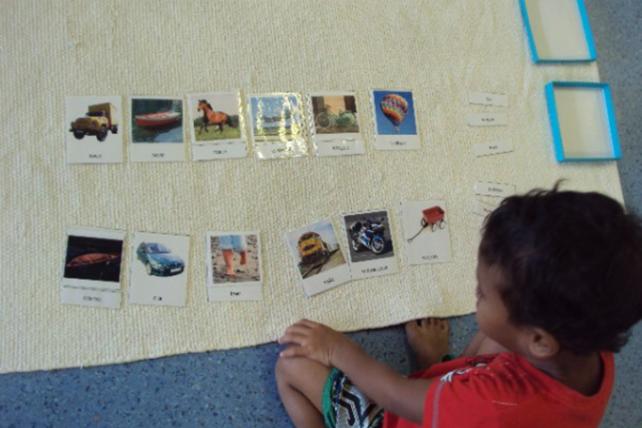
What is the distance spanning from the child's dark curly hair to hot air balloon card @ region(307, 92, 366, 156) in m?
0.41

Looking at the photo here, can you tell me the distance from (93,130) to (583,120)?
0.92 metres

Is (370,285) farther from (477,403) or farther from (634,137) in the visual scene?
(634,137)

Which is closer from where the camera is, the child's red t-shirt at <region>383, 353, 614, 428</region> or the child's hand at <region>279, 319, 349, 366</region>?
the child's red t-shirt at <region>383, 353, 614, 428</region>

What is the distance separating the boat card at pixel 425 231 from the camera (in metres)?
0.91

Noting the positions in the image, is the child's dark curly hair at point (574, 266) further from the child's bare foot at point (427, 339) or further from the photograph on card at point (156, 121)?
the photograph on card at point (156, 121)

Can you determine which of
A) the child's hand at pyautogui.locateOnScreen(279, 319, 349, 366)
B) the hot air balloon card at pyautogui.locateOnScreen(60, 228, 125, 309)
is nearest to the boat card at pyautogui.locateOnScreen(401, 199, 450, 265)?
the child's hand at pyautogui.locateOnScreen(279, 319, 349, 366)

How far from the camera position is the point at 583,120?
3.45 feet

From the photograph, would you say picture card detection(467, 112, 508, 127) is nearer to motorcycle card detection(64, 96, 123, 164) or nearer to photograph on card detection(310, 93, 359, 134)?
photograph on card detection(310, 93, 359, 134)

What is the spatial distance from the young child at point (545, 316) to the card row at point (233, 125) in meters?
0.40

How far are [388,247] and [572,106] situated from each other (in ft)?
1.67

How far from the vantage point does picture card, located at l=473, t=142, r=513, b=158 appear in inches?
38.4

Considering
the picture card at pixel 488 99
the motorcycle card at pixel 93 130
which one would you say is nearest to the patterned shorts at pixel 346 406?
the motorcycle card at pixel 93 130

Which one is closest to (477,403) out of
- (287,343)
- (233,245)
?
(287,343)

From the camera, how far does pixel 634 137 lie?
1114 mm
